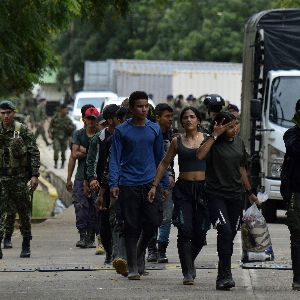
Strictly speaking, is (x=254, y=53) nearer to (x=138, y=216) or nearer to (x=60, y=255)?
(x=60, y=255)

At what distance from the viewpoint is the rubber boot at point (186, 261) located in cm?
1270

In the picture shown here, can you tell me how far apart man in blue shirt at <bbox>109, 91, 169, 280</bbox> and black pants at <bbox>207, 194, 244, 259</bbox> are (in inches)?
29.6

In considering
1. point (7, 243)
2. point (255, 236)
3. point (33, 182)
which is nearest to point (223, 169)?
point (255, 236)

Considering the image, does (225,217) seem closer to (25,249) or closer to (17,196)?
(17,196)

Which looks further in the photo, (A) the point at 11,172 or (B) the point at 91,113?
(B) the point at 91,113

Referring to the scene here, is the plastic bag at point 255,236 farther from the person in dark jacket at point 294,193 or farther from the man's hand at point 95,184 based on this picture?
the man's hand at point 95,184

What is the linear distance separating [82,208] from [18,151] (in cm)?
193

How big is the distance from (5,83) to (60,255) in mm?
6377

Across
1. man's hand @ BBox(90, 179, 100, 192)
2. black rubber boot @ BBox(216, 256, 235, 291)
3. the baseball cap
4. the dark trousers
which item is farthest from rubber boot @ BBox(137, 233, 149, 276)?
the dark trousers

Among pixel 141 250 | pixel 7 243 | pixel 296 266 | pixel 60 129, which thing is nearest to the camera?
pixel 296 266

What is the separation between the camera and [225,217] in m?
12.4

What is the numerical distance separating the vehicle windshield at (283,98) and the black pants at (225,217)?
29.7 feet

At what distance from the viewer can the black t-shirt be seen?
1239 centimetres

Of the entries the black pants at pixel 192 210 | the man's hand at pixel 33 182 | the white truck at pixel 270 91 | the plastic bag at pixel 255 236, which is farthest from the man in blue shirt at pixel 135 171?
the white truck at pixel 270 91
